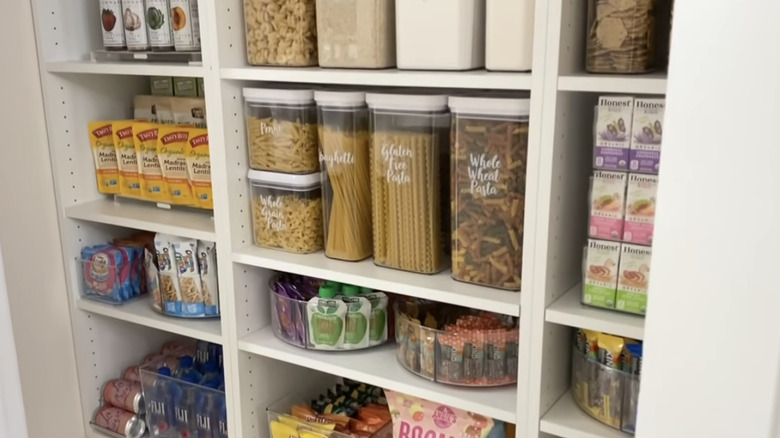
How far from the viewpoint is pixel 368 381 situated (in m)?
1.41

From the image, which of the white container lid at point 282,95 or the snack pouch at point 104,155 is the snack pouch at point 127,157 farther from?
the white container lid at point 282,95

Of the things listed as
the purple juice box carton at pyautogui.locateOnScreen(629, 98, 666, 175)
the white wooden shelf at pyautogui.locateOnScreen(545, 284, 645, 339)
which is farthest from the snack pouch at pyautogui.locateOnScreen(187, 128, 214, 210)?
the purple juice box carton at pyautogui.locateOnScreen(629, 98, 666, 175)

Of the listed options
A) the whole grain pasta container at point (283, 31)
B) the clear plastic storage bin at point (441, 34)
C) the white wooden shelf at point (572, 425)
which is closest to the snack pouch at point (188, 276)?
the whole grain pasta container at point (283, 31)

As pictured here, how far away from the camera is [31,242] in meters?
1.70

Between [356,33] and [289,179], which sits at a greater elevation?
[356,33]

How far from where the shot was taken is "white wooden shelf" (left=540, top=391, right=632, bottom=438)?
3.86ft

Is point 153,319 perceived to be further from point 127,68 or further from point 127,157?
point 127,68

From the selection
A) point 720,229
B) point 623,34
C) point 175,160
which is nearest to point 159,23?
point 175,160

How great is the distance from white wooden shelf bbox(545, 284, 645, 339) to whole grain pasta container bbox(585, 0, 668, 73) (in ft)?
1.25

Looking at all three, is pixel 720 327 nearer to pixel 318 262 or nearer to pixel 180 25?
pixel 318 262

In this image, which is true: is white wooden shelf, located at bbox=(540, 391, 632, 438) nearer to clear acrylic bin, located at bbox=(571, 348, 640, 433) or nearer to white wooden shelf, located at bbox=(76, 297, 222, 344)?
clear acrylic bin, located at bbox=(571, 348, 640, 433)

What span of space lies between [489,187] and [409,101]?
0.22 meters

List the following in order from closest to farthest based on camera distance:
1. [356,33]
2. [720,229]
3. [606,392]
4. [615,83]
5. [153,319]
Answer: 1. [720,229]
2. [615,83]
3. [606,392]
4. [356,33]
5. [153,319]

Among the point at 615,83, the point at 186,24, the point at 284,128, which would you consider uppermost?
the point at 186,24
